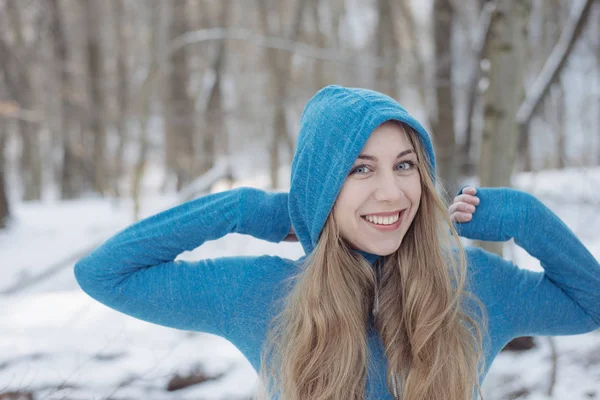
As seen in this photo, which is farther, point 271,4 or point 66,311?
point 271,4

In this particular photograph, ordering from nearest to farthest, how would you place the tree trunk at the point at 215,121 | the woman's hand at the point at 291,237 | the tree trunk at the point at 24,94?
the woman's hand at the point at 291,237
the tree trunk at the point at 24,94
the tree trunk at the point at 215,121

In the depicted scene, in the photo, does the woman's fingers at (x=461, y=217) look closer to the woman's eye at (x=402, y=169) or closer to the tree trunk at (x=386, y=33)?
the woman's eye at (x=402, y=169)

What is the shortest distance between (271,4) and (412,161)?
450 inches

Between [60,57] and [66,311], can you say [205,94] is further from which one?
[66,311]

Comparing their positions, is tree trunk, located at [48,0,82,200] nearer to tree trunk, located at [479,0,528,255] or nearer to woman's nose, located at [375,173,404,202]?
tree trunk, located at [479,0,528,255]

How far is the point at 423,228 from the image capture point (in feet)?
5.06

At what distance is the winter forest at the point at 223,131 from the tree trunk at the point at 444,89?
0.03 m

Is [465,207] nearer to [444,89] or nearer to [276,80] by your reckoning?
[444,89]

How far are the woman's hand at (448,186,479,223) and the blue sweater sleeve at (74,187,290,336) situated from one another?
50 centimetres

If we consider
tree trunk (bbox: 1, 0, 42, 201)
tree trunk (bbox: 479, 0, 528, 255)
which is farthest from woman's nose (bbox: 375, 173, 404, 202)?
Answer: tree trunk (bbox: 1, 0, 42, 201)

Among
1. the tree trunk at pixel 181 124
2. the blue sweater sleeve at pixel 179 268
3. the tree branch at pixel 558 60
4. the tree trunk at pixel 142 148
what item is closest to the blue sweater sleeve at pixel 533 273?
the blue sweater sleeve at pixel 179 268

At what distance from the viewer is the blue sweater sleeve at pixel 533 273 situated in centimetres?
156

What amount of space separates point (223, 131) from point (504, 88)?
6.99 metres

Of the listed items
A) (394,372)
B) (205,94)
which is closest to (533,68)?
(205,94)
